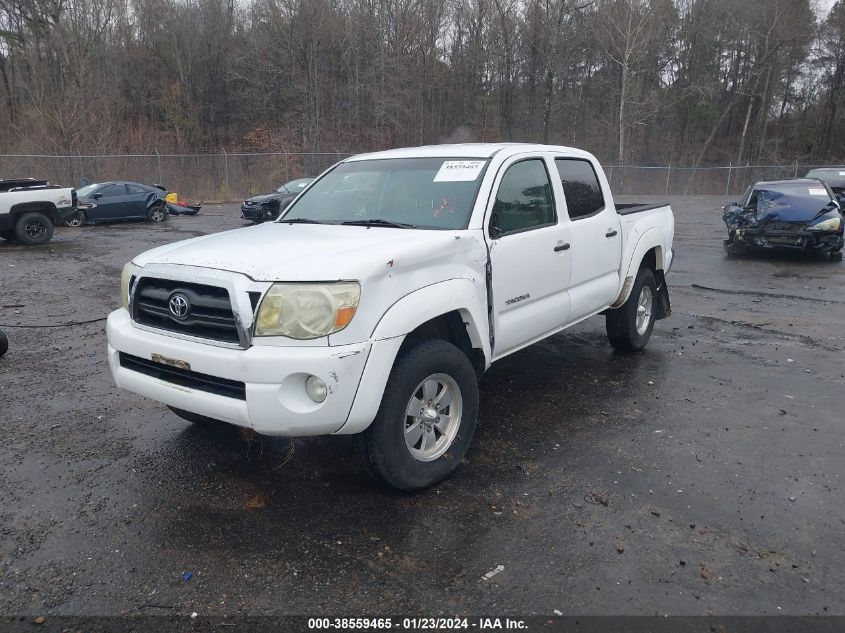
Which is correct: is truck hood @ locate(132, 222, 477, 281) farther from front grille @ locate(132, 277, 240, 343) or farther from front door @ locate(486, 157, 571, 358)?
front door @ locate(486, 157, 571, 358)

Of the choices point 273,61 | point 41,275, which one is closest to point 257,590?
point 41,275

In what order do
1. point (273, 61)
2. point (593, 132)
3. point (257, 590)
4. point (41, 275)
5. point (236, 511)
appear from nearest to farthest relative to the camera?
point (257, 590) < point (236, 511) < point (41, 275) < point (273, 61) < point (593, 132)

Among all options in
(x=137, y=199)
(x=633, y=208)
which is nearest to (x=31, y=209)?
(x=137, y=199)

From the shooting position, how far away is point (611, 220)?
221 inches

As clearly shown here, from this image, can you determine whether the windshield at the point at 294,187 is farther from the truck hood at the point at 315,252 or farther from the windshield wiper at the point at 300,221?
the truck hood at the point at 315,252

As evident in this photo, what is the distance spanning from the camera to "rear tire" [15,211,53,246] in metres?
15.0

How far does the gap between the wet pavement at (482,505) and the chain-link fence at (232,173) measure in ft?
83.3

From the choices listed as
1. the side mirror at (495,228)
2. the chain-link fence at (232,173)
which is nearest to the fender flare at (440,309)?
the side mirror at (495,228)

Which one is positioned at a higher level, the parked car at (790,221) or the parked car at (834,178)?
the parked car at (834,178)

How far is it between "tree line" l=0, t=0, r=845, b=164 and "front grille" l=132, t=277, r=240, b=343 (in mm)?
32664

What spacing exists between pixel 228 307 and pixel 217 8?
4857cm

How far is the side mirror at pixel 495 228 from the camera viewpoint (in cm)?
420

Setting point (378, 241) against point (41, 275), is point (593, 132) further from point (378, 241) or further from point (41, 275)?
point (378, 241)

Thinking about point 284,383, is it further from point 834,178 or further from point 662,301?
point 834,178
